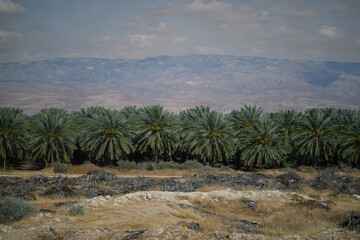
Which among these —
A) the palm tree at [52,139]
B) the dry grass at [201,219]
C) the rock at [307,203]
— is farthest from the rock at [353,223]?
the palm tree at [52,139]

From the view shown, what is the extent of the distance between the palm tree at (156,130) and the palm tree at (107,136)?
257cm

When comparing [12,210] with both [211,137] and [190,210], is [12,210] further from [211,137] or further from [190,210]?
[211,137]

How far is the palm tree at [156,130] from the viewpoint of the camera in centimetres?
4169

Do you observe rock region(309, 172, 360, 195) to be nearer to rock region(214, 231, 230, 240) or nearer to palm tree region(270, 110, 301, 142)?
rock region(214, 231, 230, 240)

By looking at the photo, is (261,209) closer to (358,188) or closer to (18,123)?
(358,188)

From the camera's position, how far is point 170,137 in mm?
43406

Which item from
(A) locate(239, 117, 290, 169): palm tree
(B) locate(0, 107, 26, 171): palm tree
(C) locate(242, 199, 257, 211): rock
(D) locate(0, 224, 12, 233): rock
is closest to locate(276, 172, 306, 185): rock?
(C) locate(242, 199, 257, 211): rock

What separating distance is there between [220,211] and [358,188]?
514 inches

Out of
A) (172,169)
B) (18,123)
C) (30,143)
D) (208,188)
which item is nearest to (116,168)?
(172,169)

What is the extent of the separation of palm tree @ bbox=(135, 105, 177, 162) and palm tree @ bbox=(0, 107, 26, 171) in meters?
14.2

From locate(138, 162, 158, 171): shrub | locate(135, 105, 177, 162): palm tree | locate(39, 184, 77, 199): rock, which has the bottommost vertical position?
locate(138, 162, 158, 171): shrub

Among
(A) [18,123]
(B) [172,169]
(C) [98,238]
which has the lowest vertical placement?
(B) [172,169]

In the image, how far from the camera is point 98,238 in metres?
10.2

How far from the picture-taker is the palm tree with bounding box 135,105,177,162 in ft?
137
